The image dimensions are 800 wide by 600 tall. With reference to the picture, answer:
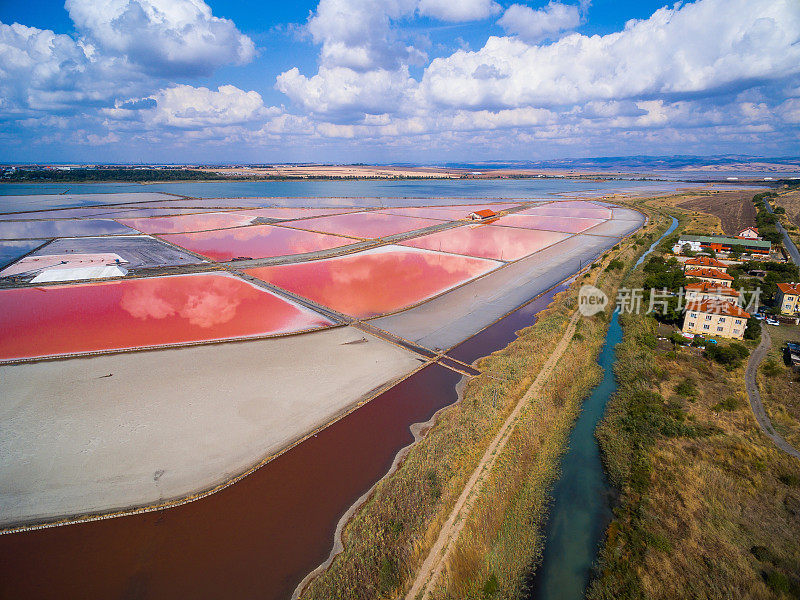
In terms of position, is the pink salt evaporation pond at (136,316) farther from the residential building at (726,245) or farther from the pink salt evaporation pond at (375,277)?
the residential building at (726,245)

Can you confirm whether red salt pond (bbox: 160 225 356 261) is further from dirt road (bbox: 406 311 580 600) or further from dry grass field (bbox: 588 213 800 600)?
dry grass field (bbox: 588 213 800 600)

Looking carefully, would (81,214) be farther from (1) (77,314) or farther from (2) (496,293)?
(2) (496,293)

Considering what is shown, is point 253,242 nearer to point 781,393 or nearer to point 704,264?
point 704,264

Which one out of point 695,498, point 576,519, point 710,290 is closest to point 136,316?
point 576,519

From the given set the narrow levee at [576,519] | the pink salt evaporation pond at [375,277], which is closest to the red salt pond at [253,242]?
the pink salt evaporation pond at [375,277]

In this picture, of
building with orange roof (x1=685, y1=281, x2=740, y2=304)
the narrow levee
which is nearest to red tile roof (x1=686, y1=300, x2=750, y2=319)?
building with orange roof (x1=685, y1=281, x2=740, y2=304)

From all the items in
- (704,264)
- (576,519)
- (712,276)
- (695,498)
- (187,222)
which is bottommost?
(576,519)
